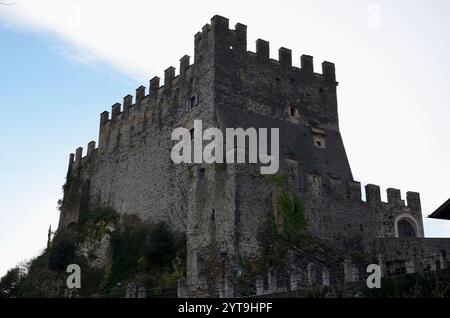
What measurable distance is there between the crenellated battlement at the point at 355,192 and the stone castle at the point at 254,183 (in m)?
0.06

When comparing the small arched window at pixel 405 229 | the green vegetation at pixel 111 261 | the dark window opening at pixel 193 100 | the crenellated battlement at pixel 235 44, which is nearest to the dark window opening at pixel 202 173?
the green vegetation at pixel 111 261

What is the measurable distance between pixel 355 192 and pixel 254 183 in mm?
6128

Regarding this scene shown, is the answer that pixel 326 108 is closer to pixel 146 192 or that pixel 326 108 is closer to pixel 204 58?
pixel 204 58

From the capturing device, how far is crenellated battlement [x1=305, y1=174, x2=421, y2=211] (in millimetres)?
30953

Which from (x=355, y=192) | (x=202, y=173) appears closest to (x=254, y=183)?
(x=202, y=173)

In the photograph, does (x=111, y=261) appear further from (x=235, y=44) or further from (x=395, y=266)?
(x=395, y=266)

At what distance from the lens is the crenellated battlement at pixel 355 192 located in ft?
102

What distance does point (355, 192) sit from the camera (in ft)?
106

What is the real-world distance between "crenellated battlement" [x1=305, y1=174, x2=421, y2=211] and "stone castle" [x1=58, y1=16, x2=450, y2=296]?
6 cm

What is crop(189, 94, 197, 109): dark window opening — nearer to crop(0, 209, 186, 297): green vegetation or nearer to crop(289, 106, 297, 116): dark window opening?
crop(289, 106, 297, 116): dark window opening

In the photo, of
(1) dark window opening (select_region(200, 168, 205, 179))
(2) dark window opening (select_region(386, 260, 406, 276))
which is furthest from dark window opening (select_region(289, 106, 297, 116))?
(2) dark window opening (select_region(386, 260, 406, 276))

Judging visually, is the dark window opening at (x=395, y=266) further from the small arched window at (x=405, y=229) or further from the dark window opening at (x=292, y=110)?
the dark window opening at (x=292, y=110)
